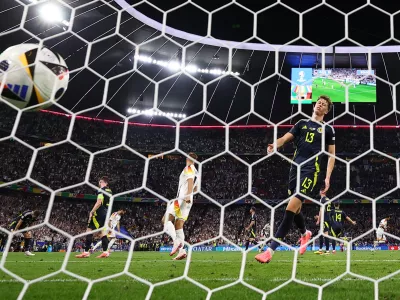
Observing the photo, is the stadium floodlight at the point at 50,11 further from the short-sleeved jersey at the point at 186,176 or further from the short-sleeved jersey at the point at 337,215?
the short-sleeved jersey at the point at 337,215

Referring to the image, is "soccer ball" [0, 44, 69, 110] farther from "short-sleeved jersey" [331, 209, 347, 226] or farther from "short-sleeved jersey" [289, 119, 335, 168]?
"short-sleeved jersey" [331, 209, 347, 226]

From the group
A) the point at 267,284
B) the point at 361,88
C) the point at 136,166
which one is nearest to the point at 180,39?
the point at 361,88

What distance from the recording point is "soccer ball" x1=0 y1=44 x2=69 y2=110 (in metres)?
2.73

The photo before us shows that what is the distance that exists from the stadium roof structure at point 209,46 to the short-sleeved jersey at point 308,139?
6843 millimetres

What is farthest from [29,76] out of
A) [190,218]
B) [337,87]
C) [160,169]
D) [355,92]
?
[160,169]

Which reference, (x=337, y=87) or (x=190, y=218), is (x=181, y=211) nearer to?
(x=337, y=87)

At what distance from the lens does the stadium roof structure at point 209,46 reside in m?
12.5

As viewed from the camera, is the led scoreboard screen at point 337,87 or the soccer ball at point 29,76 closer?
the soccer ball at point 29,76

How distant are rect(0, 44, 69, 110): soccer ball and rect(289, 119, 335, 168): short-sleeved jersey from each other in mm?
2134

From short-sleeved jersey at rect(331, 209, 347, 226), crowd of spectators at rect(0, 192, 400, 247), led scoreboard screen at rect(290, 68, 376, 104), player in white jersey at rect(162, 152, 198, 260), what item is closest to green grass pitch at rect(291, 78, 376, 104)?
led scoreboard screen at rect(290, 68, 376, 104)

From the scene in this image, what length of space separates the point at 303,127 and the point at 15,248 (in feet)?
40.4

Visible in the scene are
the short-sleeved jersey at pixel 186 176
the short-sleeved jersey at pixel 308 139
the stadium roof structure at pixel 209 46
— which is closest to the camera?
the short-sleeved jersey at pixel 308 139

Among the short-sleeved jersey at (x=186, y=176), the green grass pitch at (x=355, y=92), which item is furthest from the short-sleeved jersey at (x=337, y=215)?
the green grass pitch at (x=355, y=92)

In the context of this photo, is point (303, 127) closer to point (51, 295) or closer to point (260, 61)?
point (51, 295)
